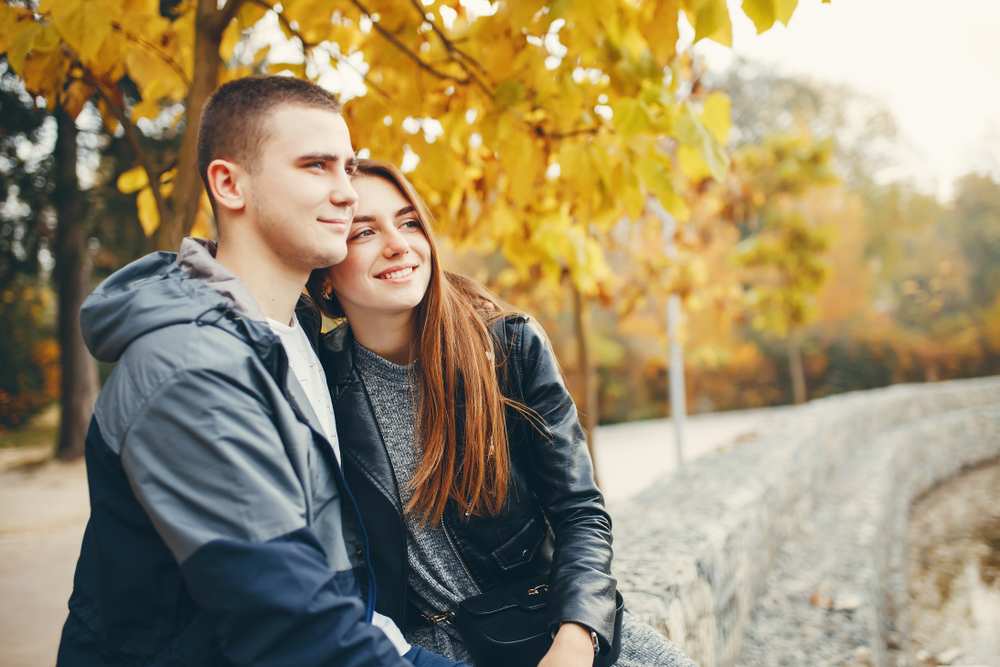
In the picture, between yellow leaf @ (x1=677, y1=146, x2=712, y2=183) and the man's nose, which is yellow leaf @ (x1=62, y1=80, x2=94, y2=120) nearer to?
the man's nose

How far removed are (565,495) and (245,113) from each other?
122 cm

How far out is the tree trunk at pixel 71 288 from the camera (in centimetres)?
877

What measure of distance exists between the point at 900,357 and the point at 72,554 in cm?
2121

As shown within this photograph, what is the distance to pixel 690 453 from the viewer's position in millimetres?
10594

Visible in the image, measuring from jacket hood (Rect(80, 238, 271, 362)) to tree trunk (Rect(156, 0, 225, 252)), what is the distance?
1.98 feet

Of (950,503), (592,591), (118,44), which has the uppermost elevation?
(118,44)

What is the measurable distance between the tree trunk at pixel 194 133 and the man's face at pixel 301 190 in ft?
2.06

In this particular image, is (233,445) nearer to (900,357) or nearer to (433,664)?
(433,664)

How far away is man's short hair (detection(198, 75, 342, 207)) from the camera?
1367mm

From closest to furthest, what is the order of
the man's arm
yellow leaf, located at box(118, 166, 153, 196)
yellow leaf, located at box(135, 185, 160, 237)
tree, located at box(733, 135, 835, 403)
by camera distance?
1. the man's arm
2. yellow leaf, located at box(135, 185, 160, 237)
3. yellow leaf, located at box(118, 166, 153, 196)
4. tree, located at box(733, 135, 835, 403)

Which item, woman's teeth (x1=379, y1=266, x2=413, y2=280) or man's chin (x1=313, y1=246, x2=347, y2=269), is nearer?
man's chin (x1=313, y1=246, x2=347, y2=269)

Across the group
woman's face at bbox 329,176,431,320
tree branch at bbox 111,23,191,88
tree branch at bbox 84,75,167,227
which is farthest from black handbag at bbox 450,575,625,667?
tree branch at bbox 111,23,191,88

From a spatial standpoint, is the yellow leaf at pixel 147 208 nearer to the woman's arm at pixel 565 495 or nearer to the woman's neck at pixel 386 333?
the woman's neck at pixel 386 333

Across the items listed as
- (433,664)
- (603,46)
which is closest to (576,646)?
(433,664)
